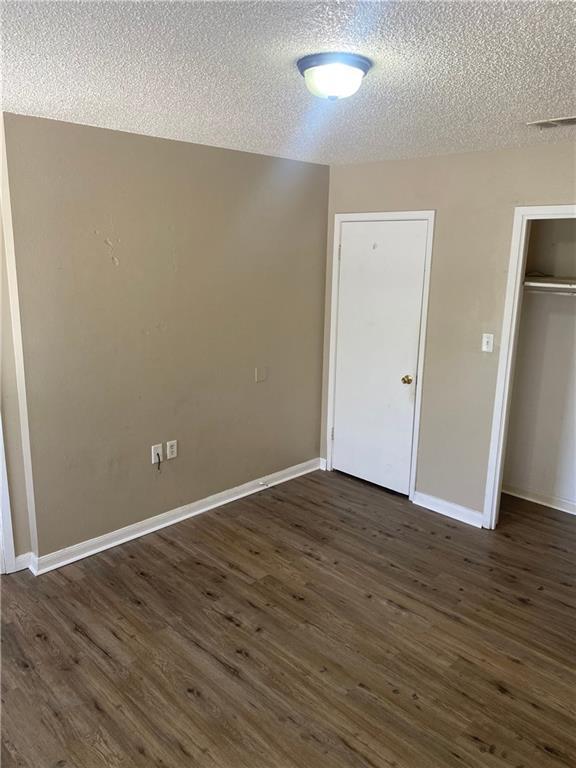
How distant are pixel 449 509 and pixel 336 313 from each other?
1715mm

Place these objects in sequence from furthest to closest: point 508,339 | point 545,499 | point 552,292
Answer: point 545,499, point 552,292, point 508,339

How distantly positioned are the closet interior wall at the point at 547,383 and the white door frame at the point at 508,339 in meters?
0.60

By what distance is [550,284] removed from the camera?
373 centimetres

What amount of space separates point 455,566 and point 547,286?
1.93m

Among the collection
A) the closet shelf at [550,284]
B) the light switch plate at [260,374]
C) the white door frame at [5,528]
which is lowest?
the white door frame at [5,528]

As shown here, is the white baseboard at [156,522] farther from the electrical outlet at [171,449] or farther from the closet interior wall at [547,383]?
the closet interior wall at [547,383]

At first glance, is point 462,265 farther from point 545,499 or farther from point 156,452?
point 156,452

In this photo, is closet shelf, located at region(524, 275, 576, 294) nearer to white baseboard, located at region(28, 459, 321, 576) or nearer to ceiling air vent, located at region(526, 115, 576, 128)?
ceiling air vent, located at region(526, 115, 576, 128)

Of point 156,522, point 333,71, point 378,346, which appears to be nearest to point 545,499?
point 378,346

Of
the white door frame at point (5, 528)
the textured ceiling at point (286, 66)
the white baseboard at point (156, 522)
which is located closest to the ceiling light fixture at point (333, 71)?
the textured ceiling at point (286, 66)

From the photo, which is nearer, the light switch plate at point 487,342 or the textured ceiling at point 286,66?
the textured ceiling at point 286,66

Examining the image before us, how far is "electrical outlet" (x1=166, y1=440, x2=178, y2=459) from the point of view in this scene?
147 inches

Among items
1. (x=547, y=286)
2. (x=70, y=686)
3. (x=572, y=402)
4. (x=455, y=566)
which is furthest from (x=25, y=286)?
(x=572, y=402)

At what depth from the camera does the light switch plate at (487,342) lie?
3648mm
